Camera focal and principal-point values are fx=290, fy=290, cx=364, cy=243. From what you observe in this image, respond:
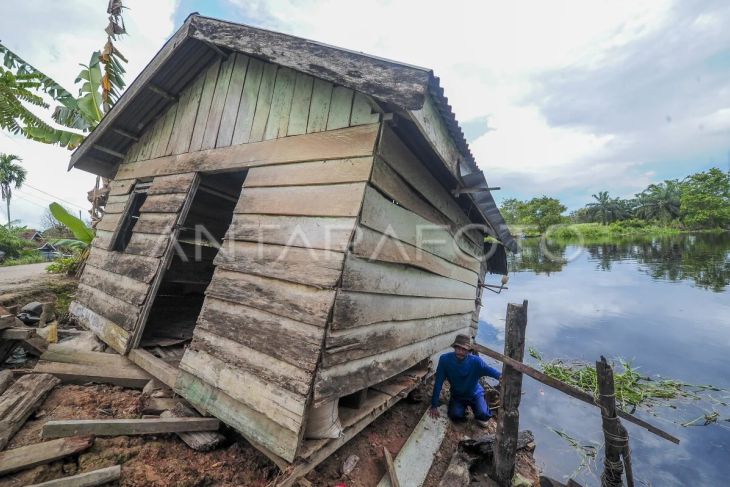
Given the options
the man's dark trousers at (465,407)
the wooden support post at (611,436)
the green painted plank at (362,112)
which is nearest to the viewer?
the green painted plank at (362,112)

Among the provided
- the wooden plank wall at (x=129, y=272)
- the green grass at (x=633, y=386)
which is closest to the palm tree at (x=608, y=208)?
the green grass at (x=633, y=386)

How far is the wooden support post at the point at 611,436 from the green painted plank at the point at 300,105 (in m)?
4.03

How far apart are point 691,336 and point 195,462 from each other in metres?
19.1

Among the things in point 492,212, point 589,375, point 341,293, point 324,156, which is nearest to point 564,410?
point 589,375

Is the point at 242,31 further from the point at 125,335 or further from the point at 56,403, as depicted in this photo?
the point at 56,403

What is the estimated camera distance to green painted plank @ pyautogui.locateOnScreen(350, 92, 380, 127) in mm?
2744

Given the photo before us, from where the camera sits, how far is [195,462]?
2492mm

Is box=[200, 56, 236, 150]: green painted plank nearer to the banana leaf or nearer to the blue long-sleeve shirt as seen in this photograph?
the blue long-sleeve shirt

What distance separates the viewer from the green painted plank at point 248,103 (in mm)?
3731

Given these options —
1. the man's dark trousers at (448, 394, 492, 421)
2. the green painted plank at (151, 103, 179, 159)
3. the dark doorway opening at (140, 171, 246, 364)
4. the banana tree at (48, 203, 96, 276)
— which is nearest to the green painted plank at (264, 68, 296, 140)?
the dark doorway opening at (140, 171, 246, 364)

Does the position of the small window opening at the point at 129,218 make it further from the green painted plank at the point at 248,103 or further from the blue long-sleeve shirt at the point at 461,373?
the blue long-sleeve shirt at the point at 461,373

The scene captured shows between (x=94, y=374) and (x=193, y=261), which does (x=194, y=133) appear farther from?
(x=94, y=374)

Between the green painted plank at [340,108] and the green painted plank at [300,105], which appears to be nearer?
the green painted plank at [340,108]

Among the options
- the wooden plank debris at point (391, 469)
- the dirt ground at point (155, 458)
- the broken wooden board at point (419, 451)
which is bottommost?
the broken wooden board at point (419, 451)
